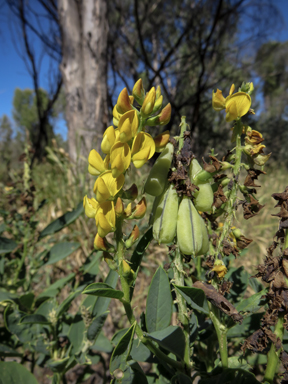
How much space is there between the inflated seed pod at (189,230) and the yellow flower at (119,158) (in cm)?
11

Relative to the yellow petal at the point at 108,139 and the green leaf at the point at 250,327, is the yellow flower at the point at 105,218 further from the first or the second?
the green leaf at the point at 250,327

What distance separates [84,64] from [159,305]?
7.57 ft

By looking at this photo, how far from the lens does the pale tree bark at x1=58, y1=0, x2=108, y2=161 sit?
224 centimetres

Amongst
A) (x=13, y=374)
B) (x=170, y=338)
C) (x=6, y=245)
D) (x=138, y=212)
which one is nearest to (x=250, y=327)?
(x=170, y=338)

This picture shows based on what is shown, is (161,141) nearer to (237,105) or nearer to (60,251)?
(237,105)

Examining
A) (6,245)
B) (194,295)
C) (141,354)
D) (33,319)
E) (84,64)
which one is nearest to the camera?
(194,295)

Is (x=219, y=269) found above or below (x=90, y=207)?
below

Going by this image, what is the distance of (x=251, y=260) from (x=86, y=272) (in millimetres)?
1305

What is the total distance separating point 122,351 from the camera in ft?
1.27

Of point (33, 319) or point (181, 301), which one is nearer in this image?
point (181, 301)

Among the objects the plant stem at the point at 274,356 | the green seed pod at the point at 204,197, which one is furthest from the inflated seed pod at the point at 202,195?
the plant stem at the point at 274,356

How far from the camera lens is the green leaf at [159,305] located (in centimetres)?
44

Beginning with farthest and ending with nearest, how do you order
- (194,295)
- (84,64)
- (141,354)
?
(84,64) → (141,354) → (194,295)

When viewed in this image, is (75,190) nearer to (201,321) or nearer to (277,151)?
(201,321)
